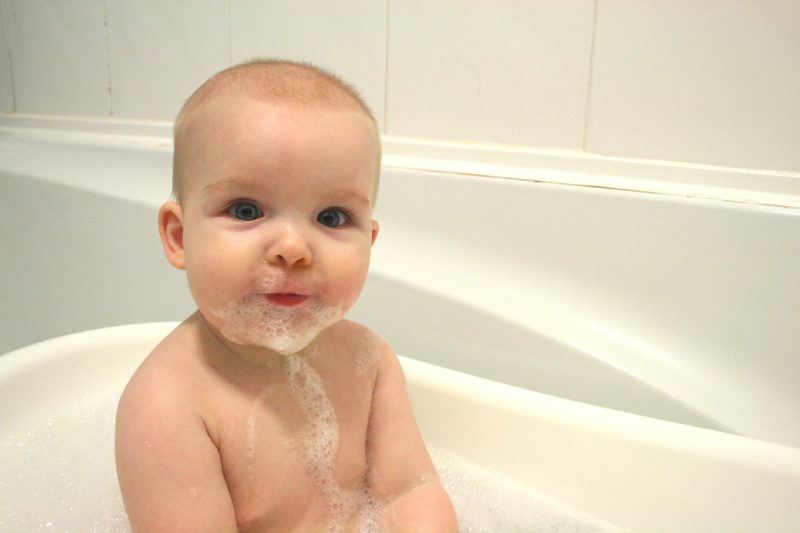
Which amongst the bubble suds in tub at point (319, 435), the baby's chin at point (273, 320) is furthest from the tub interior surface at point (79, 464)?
the baby's chin at point (273, 320)

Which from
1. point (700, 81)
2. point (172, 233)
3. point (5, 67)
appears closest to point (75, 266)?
point (5, 67)

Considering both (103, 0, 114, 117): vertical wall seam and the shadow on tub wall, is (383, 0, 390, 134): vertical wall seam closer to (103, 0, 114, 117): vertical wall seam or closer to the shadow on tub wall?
the shadow on tub wall

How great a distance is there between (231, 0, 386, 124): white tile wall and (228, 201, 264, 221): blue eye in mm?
721

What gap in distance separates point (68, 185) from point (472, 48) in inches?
32.1

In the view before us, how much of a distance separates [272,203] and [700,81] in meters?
0.73

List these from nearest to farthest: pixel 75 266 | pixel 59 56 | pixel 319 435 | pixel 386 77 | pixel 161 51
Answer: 1. pixel 319 435
2. pixel 386 77
3. pixel 75 266
4. pixel 161 51
5. pixel 59 56

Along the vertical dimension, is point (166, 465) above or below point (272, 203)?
below

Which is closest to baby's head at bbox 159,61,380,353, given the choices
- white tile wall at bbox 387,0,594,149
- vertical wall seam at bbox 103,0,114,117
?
white tile wall at bbox 387,0,594,149

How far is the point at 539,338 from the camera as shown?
3.09 ft

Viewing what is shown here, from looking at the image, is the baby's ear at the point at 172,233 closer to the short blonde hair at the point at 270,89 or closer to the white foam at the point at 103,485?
the short blonde hair at the point at 270,89

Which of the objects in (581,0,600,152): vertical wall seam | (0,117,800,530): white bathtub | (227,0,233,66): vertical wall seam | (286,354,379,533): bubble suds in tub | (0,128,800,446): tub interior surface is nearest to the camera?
(286,354,379,533): bubble suds in tub

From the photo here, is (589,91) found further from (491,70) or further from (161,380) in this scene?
(161,380)

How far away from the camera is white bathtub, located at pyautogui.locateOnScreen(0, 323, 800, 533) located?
1.97ft

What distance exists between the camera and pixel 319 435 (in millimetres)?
604
